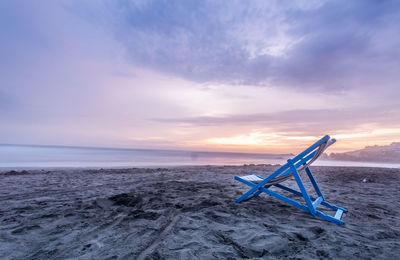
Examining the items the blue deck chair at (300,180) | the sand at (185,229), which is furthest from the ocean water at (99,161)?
the blue deck chair at (300,180)

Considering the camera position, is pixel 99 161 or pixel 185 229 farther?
pixel 99 161

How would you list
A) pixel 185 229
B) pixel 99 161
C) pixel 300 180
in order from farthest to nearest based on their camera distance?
1. pixel 99 161
2. pixel 300 180
3. pixel 185 229

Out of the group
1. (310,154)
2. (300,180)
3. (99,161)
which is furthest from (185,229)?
(99,161)

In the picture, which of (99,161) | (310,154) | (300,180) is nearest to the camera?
(300,180)

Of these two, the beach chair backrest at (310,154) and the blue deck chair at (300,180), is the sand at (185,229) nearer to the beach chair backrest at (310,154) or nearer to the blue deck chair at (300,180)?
the blue deck chair at (300,180)

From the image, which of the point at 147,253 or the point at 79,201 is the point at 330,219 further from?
the point at 79,201

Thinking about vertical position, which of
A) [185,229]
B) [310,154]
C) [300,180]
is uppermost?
[310,154]

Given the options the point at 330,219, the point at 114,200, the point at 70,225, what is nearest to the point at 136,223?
the point at 70,225

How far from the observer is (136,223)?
3236 millimetres

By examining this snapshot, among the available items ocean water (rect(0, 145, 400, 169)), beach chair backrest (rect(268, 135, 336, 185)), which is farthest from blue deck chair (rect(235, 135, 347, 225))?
ocean water (rect(0, 145, 400, 169))

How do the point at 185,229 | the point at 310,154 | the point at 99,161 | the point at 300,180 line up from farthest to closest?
the point at 99,161
the point at 310,154
the point at 300,180
the point at 185,229

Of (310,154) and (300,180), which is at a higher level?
(310,154)

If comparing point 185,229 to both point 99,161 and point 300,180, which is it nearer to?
point 300,180

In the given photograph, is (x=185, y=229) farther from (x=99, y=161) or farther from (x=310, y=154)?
(x=99, y=161)
